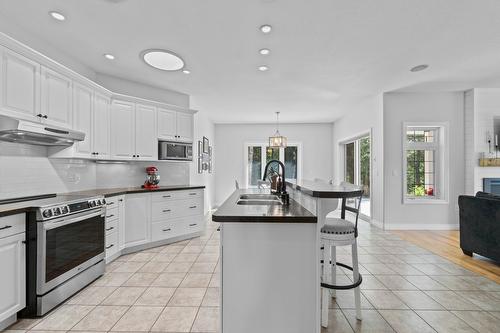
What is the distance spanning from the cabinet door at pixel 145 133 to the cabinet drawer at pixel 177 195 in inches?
26.2

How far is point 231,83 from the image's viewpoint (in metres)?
4.23

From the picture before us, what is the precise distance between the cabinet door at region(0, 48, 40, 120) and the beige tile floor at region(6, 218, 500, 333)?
5.96 ft

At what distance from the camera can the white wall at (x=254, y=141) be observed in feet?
25.6

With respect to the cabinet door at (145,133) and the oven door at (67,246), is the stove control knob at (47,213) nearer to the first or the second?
the oven door at (67,246)

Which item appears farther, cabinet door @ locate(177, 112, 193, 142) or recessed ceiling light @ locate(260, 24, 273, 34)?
cabinet door @ locate(177, 112, 193, 142)

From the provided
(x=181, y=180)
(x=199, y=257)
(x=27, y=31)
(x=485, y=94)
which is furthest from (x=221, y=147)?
(x=485, y=94)

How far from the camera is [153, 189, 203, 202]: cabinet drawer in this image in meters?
3.70

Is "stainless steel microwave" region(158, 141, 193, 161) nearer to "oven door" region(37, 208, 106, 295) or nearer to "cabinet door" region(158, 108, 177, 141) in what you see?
"cabinet door" region(158, 108, 177, 141)

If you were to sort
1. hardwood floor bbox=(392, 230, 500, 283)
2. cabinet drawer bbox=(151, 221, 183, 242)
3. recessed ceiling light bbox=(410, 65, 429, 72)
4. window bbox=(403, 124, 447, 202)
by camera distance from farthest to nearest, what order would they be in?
1. window bbox=(403, 124, 447, 202)
2. cabinet drawer bbox=(151, 221, 183, 242)
3. recessed ceiling light bbox=(410, 65, 429, 72)
4. hardwood floor bbox=(392, 230, 500, 283)

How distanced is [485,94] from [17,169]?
7356 millimetres

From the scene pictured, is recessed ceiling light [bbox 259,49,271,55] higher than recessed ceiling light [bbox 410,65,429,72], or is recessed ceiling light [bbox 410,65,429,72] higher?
recessed ceiling light [bbox 410,65,429,72]

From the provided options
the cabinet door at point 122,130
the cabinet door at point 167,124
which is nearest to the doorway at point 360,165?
the cabinet door at point 167,124

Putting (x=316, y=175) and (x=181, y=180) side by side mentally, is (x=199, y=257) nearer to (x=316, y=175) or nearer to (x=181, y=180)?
(x=181, y=180)

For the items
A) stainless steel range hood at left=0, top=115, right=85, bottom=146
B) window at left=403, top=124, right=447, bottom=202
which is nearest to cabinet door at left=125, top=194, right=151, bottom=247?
stainless steel range hood at left=0, top=115, right=85, bottom=146
